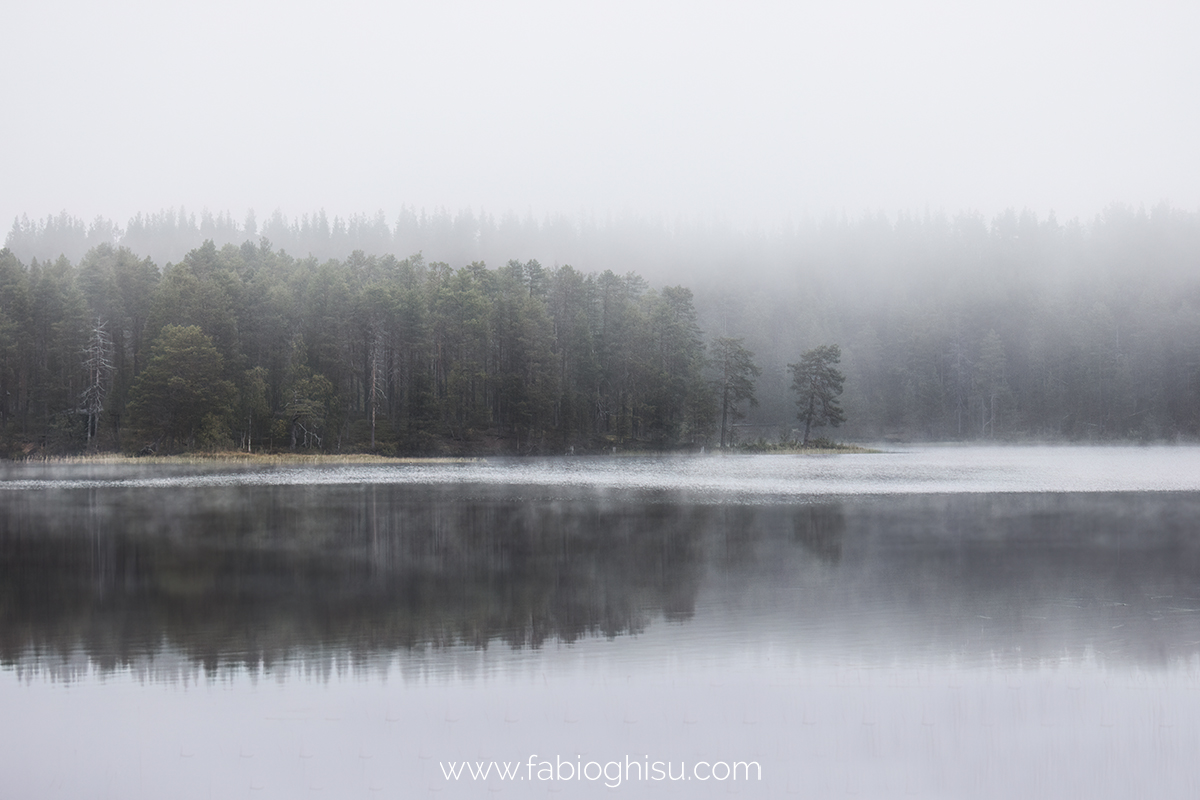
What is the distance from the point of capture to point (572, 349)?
3516 inches

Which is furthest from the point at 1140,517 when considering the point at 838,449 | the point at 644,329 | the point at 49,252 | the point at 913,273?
the point at 49,252

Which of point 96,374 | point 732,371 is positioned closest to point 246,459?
point 96,374

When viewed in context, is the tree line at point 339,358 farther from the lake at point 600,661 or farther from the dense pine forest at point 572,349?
the lake at point 600,661

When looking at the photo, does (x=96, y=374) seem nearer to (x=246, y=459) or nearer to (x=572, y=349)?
(x=246, y=459)

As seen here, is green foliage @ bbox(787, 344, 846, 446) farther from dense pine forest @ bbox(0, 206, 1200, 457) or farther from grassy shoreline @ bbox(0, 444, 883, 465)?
grassy shoreline @ bbox(0, 444, 883, 465)

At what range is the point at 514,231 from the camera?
7776 inches

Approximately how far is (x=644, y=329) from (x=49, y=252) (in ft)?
559

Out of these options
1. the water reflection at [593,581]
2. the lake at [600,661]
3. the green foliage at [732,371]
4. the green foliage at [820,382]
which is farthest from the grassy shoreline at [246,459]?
the lake at [600,661]

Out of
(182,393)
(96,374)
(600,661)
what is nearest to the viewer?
(600,661)

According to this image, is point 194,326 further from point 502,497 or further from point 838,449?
point 838,449

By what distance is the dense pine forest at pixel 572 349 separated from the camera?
69.8 m

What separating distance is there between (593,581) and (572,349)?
7516cm

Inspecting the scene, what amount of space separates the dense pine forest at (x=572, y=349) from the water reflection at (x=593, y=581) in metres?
48.7

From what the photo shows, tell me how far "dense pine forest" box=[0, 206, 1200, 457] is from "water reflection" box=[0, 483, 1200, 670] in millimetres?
48651
